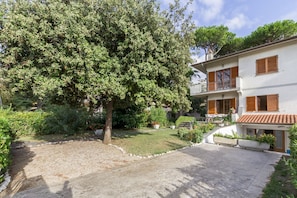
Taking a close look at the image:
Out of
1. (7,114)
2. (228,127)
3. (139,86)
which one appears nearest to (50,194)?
(139,86)

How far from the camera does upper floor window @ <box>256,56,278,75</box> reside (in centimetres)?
1602

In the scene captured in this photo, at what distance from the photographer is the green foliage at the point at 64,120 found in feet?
48.3

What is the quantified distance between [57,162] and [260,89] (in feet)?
59.3

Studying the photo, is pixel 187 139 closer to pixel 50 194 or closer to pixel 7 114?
pixel 50 194

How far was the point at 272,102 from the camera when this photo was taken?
16047 millimetres

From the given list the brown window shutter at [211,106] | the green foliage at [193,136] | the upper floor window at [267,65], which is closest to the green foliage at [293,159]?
the green foliage at [193,136]

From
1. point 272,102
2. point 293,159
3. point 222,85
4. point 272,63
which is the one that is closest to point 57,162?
point 293,159

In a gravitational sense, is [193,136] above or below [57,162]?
above

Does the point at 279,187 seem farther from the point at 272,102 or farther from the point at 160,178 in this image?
the point at 272,102

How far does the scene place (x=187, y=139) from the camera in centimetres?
1386

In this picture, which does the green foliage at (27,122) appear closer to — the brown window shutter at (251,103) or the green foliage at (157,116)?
the green foliage at (157,116)

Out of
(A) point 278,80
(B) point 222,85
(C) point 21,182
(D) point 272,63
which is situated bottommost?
(C) point 21,182

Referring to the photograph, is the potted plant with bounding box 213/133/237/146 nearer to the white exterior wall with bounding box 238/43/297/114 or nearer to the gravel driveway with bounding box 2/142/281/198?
the gravel driveway with bounding box 2/142/281/198

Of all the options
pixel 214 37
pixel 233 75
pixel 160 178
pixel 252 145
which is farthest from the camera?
pixel 214 37
